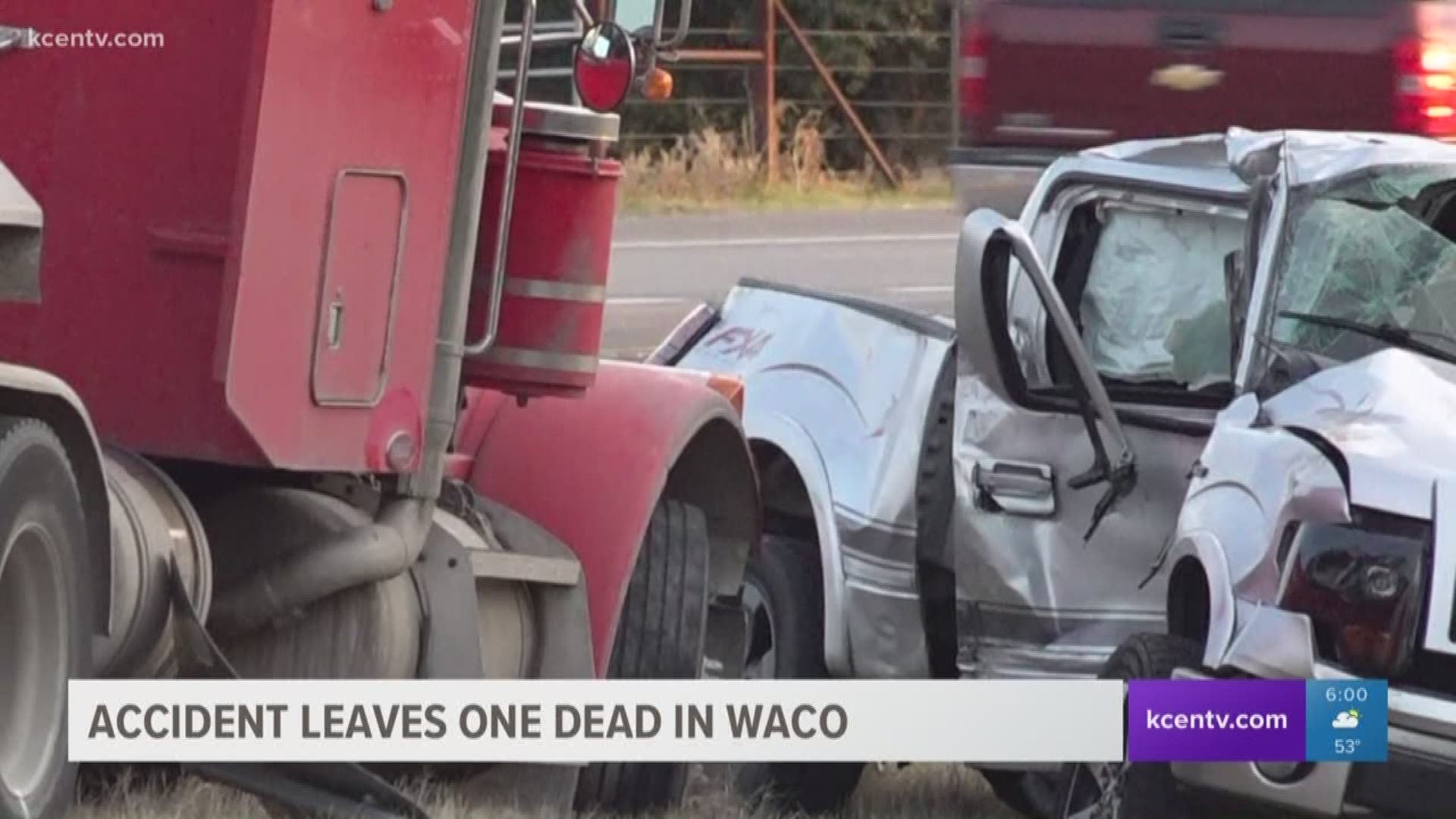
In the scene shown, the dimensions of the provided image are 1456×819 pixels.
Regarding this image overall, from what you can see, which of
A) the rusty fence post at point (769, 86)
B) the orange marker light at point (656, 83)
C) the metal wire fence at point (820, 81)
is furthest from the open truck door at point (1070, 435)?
the rusty fence post at point (769, 86)

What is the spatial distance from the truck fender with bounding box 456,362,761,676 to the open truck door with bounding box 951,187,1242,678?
0.67 meters

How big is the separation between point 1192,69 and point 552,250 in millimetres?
7978

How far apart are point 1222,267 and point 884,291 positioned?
11.9 metres

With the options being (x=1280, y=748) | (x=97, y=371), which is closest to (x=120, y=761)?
(x=97, y=371)

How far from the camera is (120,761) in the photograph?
6.12 metres

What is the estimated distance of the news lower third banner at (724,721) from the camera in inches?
244

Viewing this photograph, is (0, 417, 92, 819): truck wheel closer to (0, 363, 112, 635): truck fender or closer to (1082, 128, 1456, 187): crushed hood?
(0, 363, 112, 635): truck fender

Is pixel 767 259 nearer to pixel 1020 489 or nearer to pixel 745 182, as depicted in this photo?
pixel 745 182

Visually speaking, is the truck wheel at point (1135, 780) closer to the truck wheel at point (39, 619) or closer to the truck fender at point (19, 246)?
the truck wheel at point (39, 619)

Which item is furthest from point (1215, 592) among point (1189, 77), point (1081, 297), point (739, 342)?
point (1189, 77)

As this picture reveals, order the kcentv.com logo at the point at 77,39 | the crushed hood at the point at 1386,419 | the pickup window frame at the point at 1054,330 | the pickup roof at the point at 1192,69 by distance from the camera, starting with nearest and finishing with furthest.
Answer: the kcentv.com logo at the point at 77,39
the crushed hood at the point at 1386,419
the pickup window frame at the point at 1054,330
the pickup roof at the point at 1192,69

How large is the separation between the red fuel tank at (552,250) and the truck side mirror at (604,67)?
0.04 m

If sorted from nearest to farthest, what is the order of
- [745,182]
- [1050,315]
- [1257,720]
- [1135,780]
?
[1257,720] < [1135,780] < [1050,315] < [745,182]

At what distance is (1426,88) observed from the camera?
14195mm
